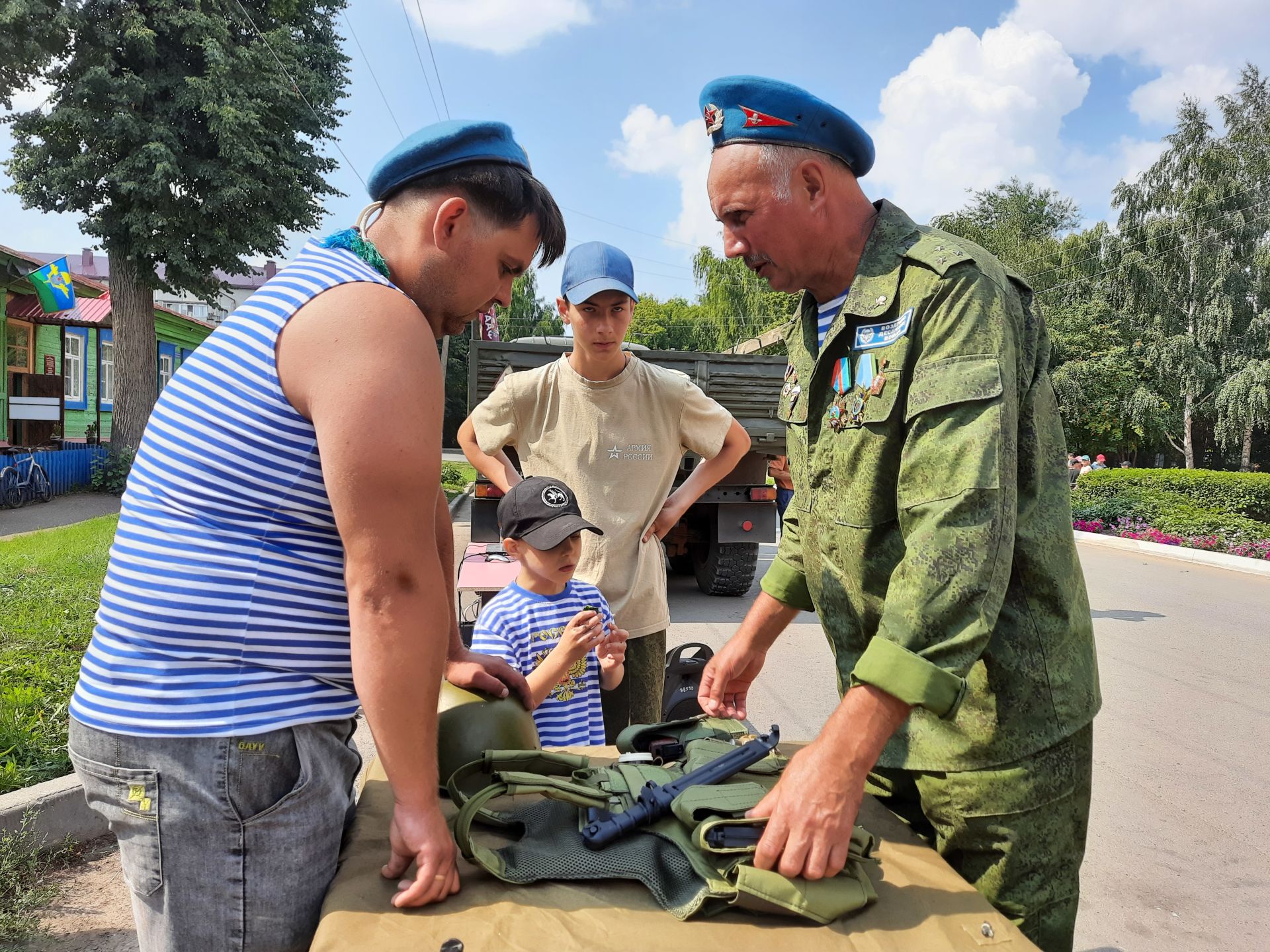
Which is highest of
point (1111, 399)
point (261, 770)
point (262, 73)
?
point (262, 73)

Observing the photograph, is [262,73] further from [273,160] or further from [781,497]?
[781,497]

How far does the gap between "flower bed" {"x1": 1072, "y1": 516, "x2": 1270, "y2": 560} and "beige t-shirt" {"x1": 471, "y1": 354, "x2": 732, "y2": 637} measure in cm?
1035

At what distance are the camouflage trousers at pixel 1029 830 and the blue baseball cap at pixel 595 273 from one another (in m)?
2.09

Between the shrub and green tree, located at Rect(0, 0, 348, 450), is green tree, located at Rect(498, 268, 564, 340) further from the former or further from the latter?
green tree, located at Rect(0, 0, 348, 450)

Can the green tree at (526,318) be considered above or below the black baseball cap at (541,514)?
above

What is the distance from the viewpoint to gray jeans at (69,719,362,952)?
1.23 m

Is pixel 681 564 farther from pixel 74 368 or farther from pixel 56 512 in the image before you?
pixel 74 368

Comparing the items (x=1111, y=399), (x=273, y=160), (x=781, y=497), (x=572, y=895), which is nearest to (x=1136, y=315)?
(x=1111, y=399)

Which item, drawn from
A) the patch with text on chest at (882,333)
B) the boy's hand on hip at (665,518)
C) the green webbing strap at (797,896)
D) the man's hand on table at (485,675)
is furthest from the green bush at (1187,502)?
the green webbing strap at (797,896)

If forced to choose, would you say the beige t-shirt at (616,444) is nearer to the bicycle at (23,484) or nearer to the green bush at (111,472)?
the bicycle at (23,484)

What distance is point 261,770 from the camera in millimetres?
1251

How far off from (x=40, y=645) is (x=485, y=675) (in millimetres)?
4633

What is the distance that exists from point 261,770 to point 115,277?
728 inches

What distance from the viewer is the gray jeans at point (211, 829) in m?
1.23
